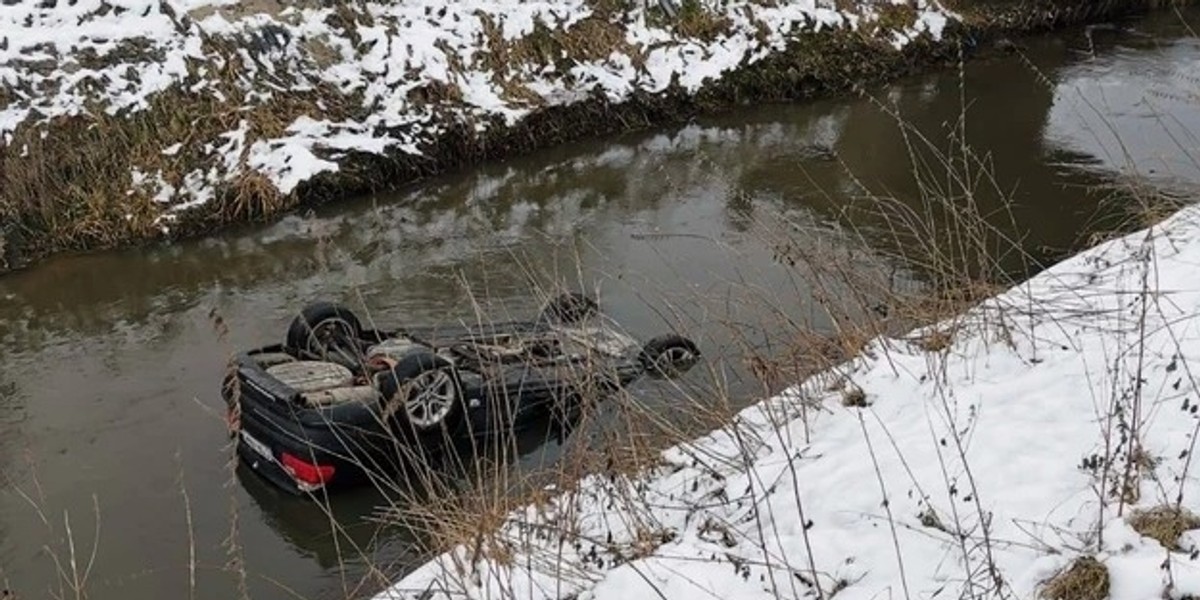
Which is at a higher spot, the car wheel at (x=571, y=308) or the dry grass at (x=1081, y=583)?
the dry grass at (x=1081, y=583)

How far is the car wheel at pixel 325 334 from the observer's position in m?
7.45

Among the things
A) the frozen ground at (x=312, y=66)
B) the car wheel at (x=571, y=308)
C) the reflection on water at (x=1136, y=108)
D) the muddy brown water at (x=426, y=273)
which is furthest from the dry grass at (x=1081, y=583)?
the frozen ground at (x=312, y=66)

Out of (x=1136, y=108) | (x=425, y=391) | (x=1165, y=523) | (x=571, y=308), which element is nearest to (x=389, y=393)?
(x=425, y=391)

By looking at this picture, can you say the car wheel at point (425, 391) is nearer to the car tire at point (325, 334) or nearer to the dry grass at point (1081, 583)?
the car tire at point (325, 334)

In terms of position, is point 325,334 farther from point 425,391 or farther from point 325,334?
point 425,391

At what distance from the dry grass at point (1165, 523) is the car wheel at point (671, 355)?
2.90 metres

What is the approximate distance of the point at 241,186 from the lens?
39.1 ft

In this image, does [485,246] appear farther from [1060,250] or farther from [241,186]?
[1060,250]

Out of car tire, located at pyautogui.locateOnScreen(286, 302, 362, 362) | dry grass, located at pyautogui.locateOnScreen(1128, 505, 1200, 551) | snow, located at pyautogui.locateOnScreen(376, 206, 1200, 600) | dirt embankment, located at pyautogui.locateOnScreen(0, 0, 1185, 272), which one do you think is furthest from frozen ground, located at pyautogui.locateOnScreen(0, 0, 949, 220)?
dry grass, located at pyautogui.locateOnScreen(1128, 505, 1200, 551)

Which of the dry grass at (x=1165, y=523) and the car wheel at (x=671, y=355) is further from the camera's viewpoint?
the car wheel at (x=671, y=355)

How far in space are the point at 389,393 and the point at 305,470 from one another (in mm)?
636

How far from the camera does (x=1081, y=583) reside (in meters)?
3.17

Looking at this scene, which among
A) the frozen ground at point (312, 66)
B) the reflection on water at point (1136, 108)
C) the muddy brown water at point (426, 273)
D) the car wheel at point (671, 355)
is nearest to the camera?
the car wheel at point (671, 355)

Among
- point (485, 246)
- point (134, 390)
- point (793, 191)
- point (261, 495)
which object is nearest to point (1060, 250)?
point (793, 191)
